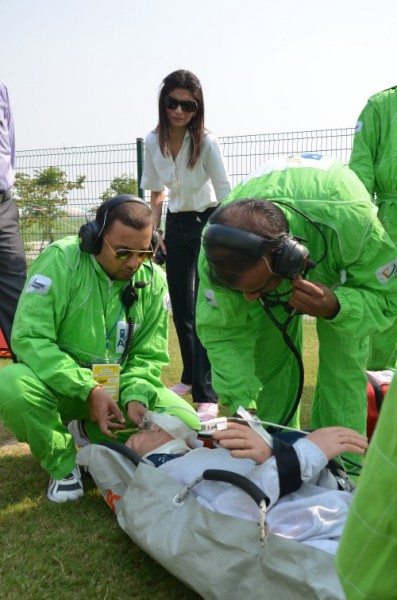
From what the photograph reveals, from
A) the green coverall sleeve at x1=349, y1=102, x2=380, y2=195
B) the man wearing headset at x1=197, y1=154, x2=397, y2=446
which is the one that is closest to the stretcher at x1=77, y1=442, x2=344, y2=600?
the man wearing headset at x1=197, y1=154, x2=397, y2=446

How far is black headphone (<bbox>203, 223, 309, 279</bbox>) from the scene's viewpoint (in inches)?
95.1

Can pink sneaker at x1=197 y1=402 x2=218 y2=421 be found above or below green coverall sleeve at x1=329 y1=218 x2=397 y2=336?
below

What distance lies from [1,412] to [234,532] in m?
1.45

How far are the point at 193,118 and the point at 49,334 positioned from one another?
2071mm

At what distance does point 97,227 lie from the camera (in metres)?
3.18

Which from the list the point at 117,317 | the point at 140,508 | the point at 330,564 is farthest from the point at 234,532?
the point at 117,317

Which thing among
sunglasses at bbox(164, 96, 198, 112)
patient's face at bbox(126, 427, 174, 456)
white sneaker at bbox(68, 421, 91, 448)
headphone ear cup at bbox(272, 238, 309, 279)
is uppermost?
sunglasses at bbox(164, 96, 198, 112)

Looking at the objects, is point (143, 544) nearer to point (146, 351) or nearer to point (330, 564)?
point (330, 564)

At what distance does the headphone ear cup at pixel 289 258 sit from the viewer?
246 cm

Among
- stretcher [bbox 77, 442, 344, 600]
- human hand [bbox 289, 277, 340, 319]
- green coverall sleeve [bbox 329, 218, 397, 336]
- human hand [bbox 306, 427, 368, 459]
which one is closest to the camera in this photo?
stretcher [bbox 77, 442, 344, 600]

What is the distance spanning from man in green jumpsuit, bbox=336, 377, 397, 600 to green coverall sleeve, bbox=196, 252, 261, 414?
6.35 feet

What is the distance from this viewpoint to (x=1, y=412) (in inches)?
121

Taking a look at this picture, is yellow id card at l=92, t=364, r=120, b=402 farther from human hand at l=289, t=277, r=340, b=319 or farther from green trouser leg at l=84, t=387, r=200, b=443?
human hand at l=289, t=277, r=340, b=319

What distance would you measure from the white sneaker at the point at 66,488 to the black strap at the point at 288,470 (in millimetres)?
1213
